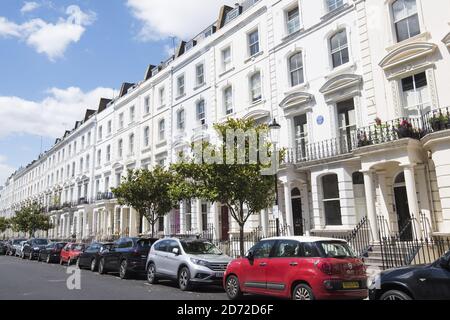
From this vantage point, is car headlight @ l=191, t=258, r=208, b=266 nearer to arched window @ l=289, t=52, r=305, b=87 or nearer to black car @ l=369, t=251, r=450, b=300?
black car @ l=369, t=251, r=450, b=300

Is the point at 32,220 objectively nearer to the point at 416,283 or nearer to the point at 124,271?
the point at 124,271

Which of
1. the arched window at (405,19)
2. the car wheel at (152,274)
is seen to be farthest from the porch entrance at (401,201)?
the car wheel at (152,274)

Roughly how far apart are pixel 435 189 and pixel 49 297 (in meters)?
12.8

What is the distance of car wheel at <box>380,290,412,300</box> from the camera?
6936 mm

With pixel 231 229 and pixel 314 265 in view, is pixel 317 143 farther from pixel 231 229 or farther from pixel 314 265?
pixel 314 265

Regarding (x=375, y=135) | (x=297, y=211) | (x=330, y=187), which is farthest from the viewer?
(x=297, y=211)

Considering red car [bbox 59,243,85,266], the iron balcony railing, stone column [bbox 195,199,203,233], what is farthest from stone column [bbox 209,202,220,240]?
red car [bbox 59,243,85,266]

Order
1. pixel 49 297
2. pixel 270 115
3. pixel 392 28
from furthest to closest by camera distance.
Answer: pixel 270 115
pixel 392 28
pixel 49 297

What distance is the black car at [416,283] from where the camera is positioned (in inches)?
259

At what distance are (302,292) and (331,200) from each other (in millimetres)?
9419

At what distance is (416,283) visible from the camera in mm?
6785

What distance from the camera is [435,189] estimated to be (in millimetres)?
14023

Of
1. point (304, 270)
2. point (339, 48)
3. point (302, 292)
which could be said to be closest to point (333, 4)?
point (339, 48)

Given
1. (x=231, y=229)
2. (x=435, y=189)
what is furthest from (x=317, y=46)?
(x=231, y=229)
